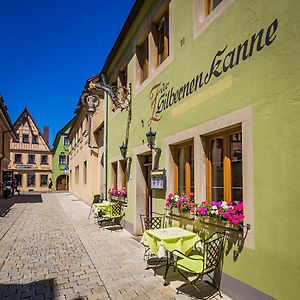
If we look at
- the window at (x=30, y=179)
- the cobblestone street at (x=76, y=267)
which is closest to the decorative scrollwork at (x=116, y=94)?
the cobblestone street at (x=76, y=267)

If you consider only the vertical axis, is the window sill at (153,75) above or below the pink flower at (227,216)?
above

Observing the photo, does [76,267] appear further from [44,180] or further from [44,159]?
[44,159]

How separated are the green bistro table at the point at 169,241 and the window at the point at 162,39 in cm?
416

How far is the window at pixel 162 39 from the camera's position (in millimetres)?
6938


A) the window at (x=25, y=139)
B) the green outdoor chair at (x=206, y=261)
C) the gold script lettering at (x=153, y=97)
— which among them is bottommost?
the green outdoor chair at (x=206, y=261)

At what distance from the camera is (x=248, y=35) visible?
3.93 meters

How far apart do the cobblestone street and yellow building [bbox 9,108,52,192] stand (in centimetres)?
3137

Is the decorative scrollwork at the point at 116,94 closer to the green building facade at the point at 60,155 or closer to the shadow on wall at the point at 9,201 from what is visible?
the shadow on wall at the point at 9,201

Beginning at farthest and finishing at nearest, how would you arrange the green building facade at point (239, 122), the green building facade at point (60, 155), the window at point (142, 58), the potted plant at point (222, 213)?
the green building facade at point (60, 155)
the window at point (142, 58)
the potted plant at point (222, 213)
the green building facade at point (239, 122)

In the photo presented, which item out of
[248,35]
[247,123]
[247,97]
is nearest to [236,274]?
[247,123]

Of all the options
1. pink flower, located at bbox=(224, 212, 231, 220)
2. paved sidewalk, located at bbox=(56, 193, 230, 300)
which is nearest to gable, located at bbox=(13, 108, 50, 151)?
paved sidewalk, located at bbox=(56, 193, 230, 300)

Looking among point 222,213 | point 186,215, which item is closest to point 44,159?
point 186,215

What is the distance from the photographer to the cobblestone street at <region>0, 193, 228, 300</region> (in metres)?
4.36

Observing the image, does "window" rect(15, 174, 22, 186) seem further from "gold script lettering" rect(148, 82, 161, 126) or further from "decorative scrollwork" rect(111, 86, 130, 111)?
"gold script lettering" rect(148, 82, 161, 126)
